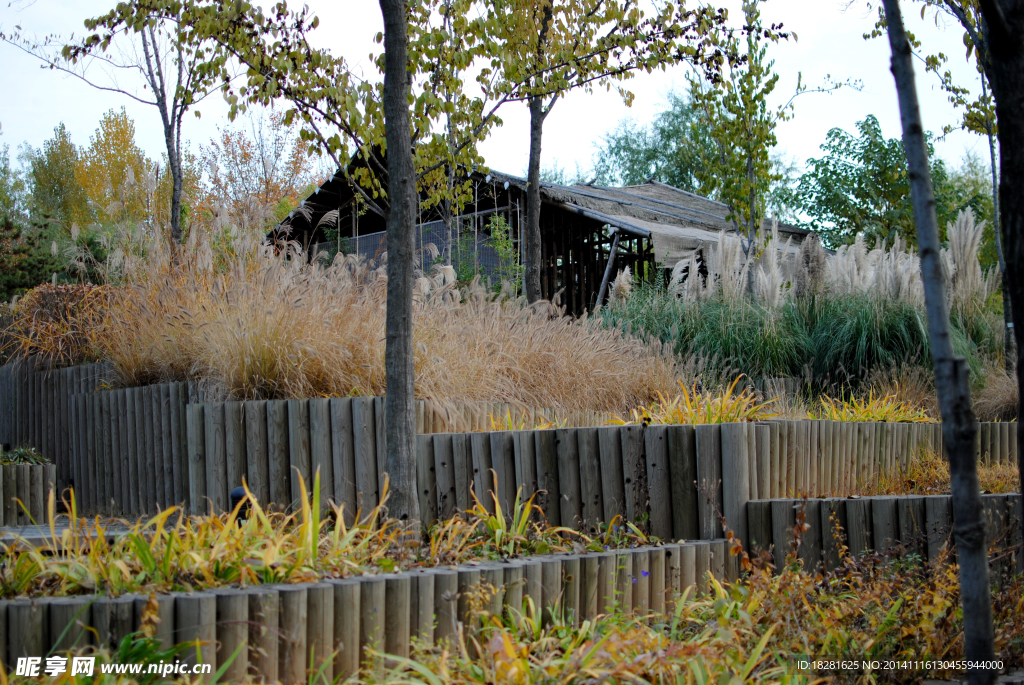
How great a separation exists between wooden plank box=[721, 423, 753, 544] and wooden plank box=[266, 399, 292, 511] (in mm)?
2248

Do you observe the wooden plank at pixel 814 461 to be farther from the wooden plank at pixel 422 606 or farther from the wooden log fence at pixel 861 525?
the wooden plank at pixel 422 606

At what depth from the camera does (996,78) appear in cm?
214

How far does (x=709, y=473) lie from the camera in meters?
3.63

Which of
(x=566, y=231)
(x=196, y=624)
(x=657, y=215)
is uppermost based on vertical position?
(x=657, y=215)

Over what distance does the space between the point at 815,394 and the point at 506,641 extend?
5570 millimetres

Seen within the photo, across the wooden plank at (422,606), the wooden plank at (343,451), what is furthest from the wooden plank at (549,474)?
the wooden plank at (422,606)

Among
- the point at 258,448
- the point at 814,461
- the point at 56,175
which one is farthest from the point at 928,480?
the point at 56,175

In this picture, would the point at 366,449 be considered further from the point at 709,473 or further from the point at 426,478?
the point at 709,473

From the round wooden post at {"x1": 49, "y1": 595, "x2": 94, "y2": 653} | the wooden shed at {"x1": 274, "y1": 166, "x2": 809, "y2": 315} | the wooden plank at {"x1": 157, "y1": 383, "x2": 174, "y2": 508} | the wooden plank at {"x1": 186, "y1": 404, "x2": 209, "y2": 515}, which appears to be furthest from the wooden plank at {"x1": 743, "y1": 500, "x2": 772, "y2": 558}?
the wooden shed at {"x1": 274, "y1": 166, "x2": 809, "y2": 315}

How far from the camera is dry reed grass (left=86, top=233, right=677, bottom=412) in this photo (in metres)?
4.57

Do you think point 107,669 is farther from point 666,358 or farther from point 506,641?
point 666,358

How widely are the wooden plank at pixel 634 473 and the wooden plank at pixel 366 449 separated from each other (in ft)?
4.18

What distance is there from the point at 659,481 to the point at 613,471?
0.22 metres

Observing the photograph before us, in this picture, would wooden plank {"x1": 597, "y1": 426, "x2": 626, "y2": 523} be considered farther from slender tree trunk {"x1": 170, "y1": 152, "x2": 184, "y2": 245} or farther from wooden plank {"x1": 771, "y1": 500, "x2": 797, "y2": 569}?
slender tree trunk {"x1": 170, "y1": 152, "x2": 184, "y2": 245}
